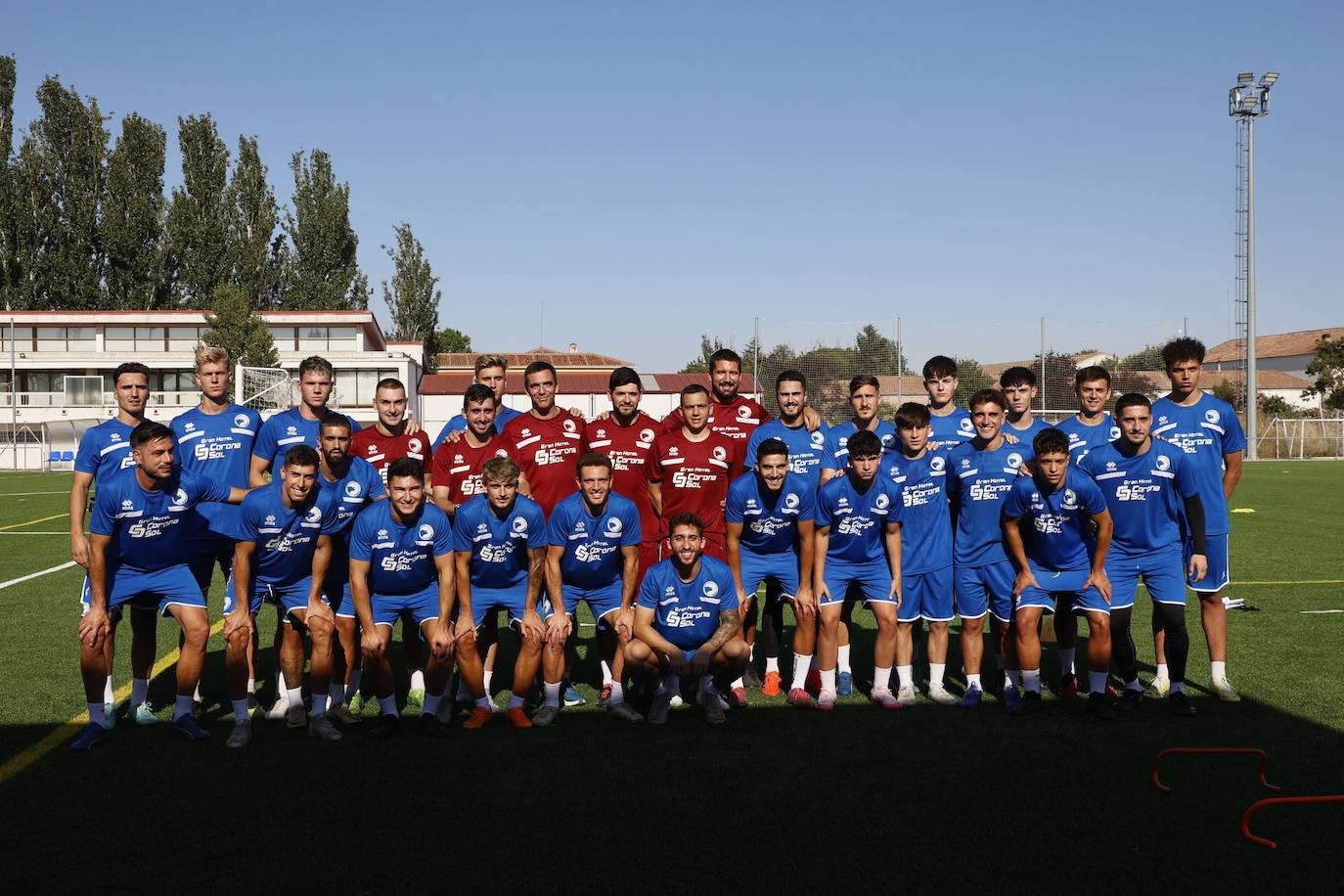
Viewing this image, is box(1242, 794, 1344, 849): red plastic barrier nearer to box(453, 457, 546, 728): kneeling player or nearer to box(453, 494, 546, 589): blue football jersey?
box(453, 457, 546, 728): kneeling player

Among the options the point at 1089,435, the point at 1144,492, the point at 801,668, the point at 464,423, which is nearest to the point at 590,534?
the point at 464,423

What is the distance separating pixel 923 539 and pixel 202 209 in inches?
1954

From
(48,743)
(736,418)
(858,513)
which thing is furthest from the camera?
(736,418)

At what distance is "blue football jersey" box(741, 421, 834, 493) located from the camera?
6855 mm

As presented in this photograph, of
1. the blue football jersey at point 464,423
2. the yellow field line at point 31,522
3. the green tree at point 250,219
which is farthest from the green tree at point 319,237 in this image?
the blue football jersey at point 464,423

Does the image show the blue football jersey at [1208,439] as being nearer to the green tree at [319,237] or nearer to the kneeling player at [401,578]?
the kneeling player at [401,578]

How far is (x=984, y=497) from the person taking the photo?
638 centimetres

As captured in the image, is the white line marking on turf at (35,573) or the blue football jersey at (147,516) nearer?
the blue football jersey at (147,516)

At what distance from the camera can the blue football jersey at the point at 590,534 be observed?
6156mm

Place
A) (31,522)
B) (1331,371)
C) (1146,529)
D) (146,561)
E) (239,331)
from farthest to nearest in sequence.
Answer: (1331,371), (239,331), (31,522), (1146,529), (146,561)

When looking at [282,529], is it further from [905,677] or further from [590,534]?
[905,677]

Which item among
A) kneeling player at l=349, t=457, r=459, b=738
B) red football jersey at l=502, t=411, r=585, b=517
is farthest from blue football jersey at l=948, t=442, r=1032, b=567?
kneeling player at l=349, t=457, r=459, b=738

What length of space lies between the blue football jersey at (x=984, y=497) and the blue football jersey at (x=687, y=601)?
5.30ft

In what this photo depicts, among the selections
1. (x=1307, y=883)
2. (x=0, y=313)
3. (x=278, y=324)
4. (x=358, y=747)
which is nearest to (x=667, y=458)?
(x=358, y=747)
